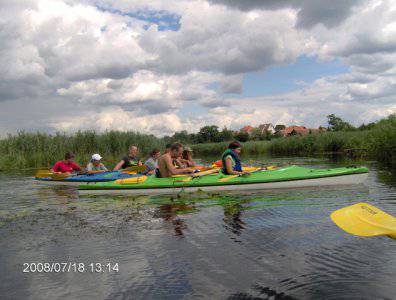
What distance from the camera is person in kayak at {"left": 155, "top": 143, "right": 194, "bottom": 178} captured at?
922 cm

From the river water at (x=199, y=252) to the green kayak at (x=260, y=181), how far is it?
835 millimetres

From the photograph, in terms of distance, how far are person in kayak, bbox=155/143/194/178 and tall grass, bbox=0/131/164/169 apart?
11.8 meters

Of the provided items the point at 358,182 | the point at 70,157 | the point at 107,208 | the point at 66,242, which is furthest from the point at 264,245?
the point at 70,157

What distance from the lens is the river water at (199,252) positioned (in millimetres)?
3594

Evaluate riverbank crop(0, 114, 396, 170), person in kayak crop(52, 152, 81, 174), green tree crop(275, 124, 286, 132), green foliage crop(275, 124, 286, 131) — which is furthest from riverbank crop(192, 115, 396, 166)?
green foliage crop(275, 124, 286, 131)

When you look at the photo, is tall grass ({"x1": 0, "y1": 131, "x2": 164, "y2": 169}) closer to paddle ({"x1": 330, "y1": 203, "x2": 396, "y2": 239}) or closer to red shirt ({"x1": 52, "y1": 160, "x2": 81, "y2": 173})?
red shirt ({"x1": 52, "y1": 160, "x2": 81, "y2": 173})

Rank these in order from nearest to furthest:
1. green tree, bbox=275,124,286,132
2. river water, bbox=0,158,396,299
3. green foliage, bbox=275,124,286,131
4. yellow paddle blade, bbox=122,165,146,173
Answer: river water, bbox=0,158,396,299 < yellow paddle blade, bbox=122,165,146,173 < green tree, bbox=275,124,286,132 < green foliage, bbox=275,124,286,131

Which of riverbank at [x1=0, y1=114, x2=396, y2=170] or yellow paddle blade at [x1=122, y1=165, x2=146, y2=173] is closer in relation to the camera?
yellow paddle blade at [x1=122, y1=165, x2=146, y2=173]

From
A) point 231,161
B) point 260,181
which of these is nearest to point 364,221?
point 260,181

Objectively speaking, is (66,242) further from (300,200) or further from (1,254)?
(300,200)

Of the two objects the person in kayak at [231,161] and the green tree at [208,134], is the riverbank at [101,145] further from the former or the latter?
the green tree at [208,134]

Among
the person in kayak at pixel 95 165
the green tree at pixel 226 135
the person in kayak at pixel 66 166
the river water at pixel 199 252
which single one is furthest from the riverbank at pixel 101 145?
the green tree at pixel 226 135

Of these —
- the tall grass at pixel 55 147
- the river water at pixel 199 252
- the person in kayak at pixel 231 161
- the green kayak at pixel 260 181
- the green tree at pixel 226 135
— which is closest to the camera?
the river water at pixel 199 252

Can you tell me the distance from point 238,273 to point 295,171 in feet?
18.6
